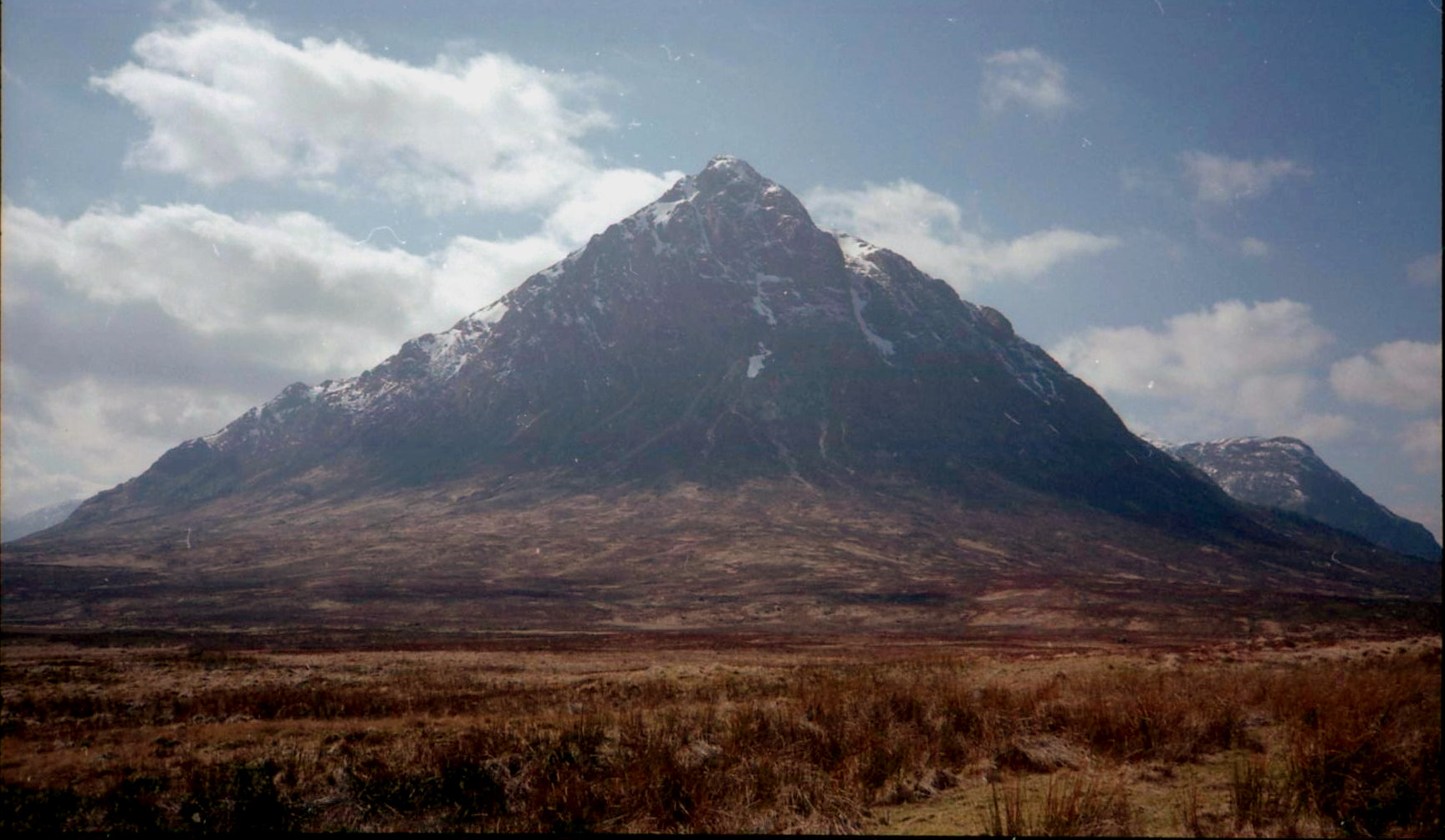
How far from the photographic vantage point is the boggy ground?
7.22m

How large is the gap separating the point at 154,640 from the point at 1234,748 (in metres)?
58.6

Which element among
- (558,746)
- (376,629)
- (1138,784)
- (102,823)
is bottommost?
(376,629)

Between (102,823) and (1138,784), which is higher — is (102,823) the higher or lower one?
the lower one

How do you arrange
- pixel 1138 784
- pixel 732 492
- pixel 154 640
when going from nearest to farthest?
1. pixel 1138 784
2. pixel 154 640
3. pixel 732 492

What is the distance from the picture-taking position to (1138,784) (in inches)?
318

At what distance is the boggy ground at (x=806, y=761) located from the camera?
7224 mm

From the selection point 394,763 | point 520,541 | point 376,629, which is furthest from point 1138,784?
point 520,541

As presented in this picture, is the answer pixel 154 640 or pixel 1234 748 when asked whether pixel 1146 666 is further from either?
pixel 154 640

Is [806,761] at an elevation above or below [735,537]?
above

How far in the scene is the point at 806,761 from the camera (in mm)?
9383

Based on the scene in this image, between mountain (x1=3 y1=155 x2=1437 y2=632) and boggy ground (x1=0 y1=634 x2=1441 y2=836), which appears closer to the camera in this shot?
boggy ground (x1=0 y1=634 x2=1441 y2=836)

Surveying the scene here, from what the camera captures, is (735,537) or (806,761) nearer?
(806,761)

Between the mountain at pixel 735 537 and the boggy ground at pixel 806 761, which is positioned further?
Answer: the mountain at pixel 735 537

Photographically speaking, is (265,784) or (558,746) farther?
(558,746)
